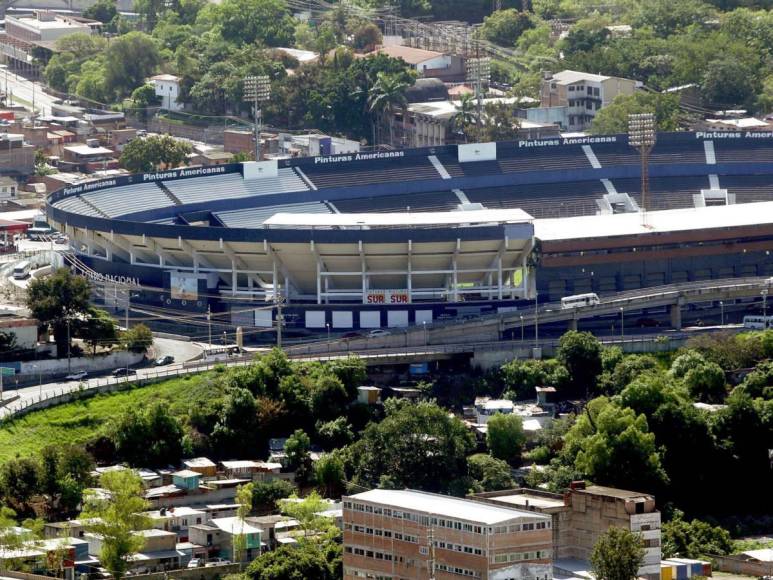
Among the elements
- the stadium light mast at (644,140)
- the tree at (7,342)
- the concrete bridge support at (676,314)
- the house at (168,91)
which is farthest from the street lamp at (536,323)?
the house at (168,91)

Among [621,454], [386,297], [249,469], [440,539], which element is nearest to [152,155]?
[386,297]

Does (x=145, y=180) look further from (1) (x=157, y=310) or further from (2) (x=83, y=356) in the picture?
(2) (x=83, y=356)

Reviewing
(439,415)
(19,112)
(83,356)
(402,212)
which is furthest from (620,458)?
(19,112)

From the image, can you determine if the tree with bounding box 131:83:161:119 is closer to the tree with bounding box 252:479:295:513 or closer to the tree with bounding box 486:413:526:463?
the tree with bounding box 486:413:526:463

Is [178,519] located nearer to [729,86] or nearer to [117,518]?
[117,518]

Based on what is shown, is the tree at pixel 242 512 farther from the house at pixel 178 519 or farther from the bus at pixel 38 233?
the bus at pixel 38 233
